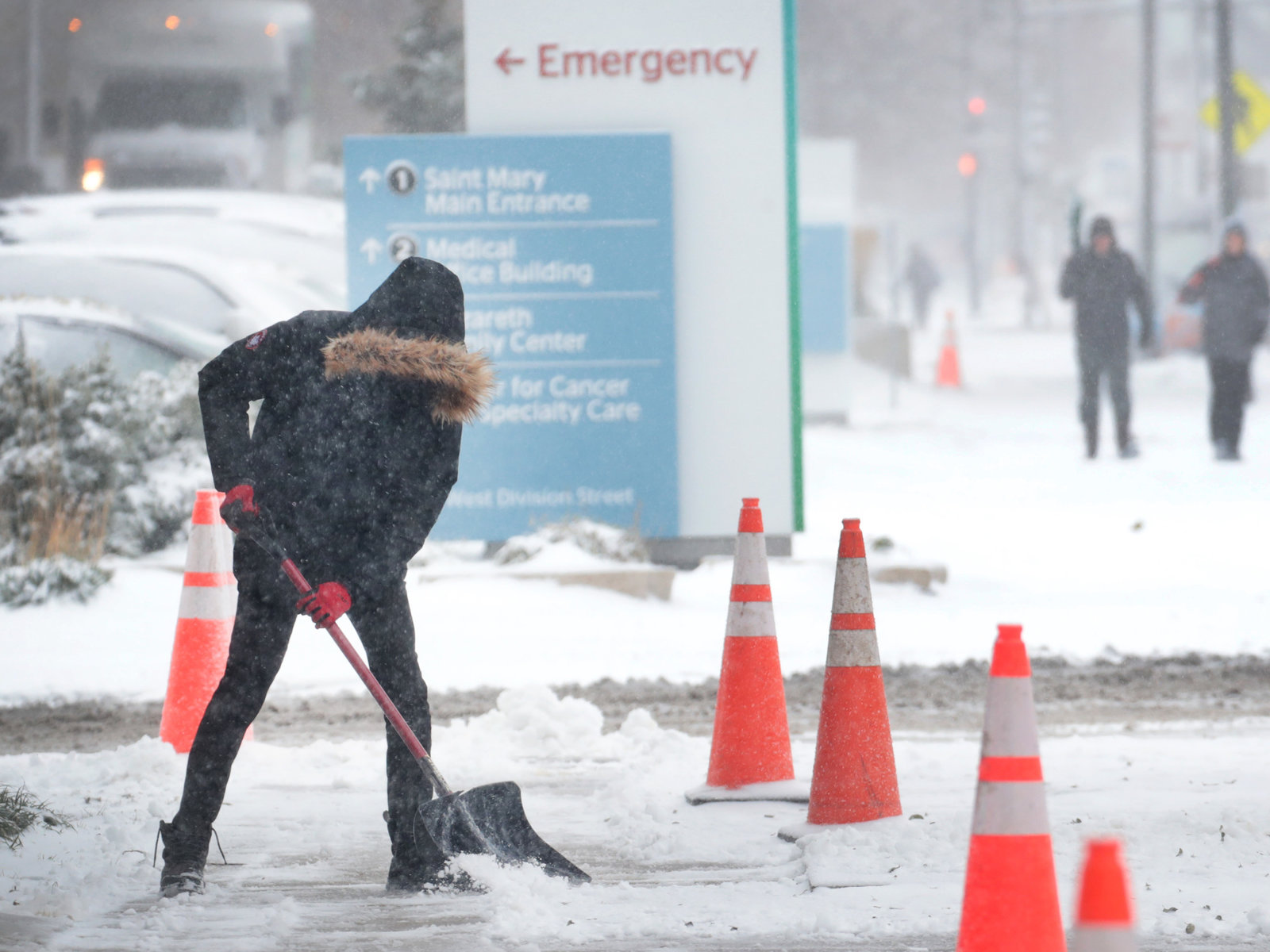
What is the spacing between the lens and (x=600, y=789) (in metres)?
5.62

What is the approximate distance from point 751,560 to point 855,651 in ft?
2.13

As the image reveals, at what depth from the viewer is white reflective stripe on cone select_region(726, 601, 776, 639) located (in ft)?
17.9

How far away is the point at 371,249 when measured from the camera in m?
9.92

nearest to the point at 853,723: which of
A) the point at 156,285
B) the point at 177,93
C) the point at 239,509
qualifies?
the point at 239,509

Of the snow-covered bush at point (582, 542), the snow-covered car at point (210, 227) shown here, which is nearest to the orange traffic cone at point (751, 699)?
the snow-covered bush at point (582, 542)

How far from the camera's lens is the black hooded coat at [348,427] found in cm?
434

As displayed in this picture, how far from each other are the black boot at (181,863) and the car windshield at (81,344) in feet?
21.2

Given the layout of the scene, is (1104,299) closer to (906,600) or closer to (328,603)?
(906,600)

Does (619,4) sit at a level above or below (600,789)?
above

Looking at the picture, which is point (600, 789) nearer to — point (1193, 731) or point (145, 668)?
point (1193, 731)

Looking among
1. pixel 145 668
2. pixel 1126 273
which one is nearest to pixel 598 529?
pixel 145 668

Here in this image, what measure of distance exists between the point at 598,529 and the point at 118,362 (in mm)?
3303

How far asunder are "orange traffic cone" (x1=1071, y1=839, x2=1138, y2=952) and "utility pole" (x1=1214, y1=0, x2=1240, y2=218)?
22.2 m

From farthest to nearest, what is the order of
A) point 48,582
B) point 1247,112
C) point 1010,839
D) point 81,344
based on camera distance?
point 1247,112, point 81,344, point 48,582, point 1010,839
